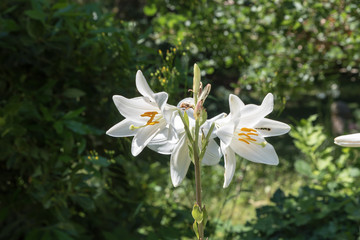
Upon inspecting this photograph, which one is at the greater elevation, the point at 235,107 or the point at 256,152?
the point at 235,107

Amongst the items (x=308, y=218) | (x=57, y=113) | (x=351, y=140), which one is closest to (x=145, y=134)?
(x=351, y=140)

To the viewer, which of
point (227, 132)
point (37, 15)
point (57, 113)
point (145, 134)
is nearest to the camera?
point (227, 132)

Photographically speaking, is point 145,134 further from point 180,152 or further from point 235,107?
point 235,107

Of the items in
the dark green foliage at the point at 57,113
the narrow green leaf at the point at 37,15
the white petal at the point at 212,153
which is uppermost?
the narrow green leaf at the point at 37,15

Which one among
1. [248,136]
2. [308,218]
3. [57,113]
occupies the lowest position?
[308,218]

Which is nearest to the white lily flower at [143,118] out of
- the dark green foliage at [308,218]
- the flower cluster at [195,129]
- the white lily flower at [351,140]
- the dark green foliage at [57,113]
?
the flower cluster at [195,129]

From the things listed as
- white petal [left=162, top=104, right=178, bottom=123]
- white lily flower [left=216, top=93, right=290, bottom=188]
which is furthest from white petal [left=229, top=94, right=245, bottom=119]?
white petal [left=162, top=104, right=178, bottom=123]

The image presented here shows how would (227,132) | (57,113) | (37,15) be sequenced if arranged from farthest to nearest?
(57,113), (37,15), (227,132)

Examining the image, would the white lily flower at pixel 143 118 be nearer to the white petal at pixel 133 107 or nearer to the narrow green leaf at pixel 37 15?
the white petal at pixel 133 107
